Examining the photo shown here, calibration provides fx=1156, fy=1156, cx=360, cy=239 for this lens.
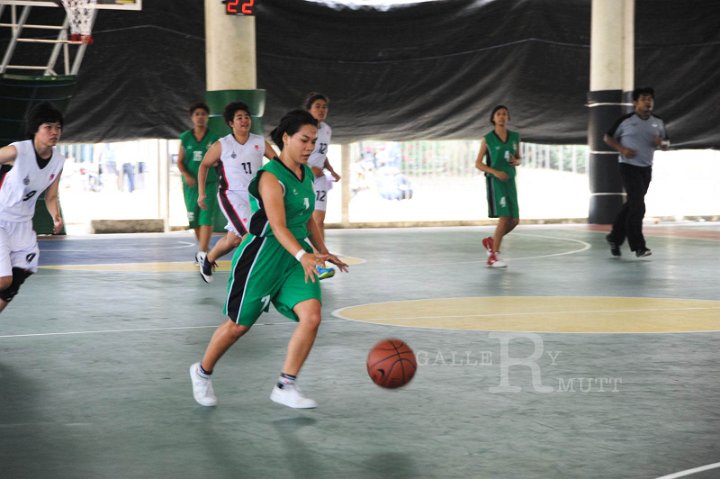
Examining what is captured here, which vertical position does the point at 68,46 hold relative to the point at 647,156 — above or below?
above

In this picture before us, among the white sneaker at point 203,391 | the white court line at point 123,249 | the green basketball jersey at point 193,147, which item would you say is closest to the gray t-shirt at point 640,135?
the green basketball jersey at point 193,147

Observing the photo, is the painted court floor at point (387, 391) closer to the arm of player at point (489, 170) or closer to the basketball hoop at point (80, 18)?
the arm of player at point (489, 170)

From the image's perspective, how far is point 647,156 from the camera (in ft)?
47.5

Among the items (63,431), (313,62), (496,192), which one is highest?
(313,62)

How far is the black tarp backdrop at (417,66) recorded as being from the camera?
67.9 ft

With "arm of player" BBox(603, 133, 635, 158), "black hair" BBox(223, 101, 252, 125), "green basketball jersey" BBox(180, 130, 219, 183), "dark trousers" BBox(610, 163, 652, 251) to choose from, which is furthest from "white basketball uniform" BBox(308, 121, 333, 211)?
"dark trousers" BBox(610, 163, 652, 251)

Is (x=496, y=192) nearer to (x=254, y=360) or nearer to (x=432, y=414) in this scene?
(x=254, y=360)

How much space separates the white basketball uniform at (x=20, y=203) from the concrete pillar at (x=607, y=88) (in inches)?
633

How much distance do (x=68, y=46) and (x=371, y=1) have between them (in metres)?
6.25

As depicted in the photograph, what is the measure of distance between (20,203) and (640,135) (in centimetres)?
873

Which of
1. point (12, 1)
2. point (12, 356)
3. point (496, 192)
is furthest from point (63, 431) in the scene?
point (12, 1)

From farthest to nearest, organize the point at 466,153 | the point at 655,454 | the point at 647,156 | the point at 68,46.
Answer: the point at 466,153 → the point at 68,46 → the point at 647,156 → the point at 655,454

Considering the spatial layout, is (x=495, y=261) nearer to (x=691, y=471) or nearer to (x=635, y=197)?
(x=635, y=197)

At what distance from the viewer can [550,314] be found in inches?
373
